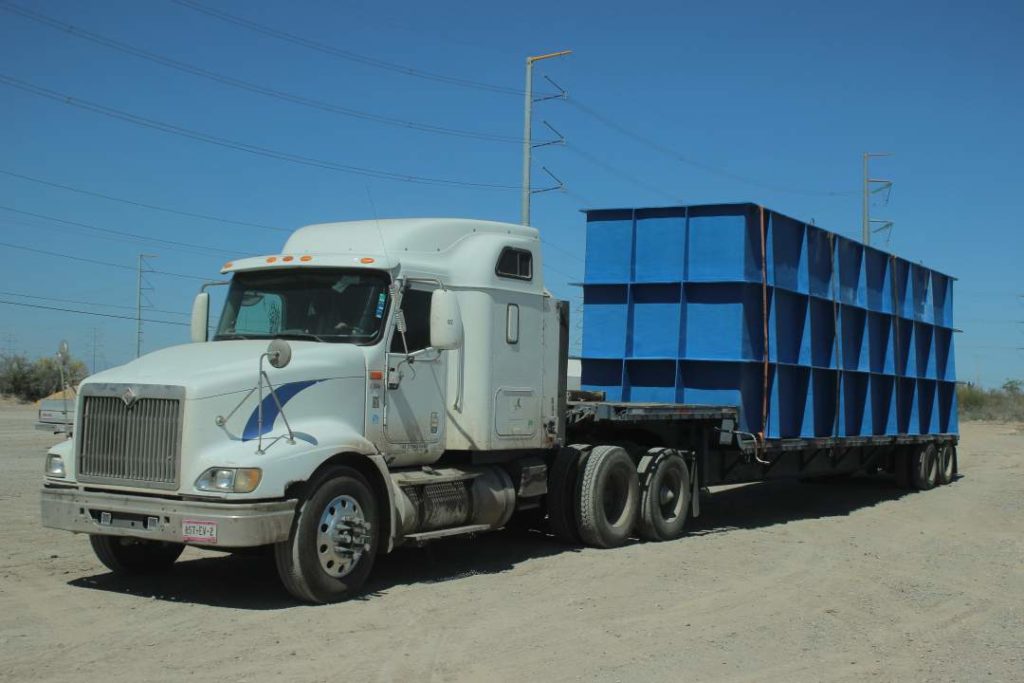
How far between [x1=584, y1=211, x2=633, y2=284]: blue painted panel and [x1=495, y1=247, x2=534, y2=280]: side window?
3.58 meters

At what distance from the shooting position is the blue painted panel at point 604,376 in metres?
14.4

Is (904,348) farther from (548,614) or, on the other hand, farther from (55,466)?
(55,466)

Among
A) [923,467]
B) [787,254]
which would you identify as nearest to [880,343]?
[923,467]

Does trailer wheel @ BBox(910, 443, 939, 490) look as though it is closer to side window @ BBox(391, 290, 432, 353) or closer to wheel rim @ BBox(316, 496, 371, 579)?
side window @ BBox(391, 290, 432, 353)

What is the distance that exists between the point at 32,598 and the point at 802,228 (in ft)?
35.3

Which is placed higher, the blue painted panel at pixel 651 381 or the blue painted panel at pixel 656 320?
the blue painted panel at pixel 656 320

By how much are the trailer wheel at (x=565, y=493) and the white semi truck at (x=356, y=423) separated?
0.02m

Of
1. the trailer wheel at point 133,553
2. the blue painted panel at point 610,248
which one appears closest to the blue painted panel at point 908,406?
the blue painted panel at point 610,248

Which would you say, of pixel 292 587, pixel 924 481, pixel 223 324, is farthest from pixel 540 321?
pixel 924 481

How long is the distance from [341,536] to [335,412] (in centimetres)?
103

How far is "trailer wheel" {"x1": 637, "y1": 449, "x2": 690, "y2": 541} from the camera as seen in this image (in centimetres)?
1212

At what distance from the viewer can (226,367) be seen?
8.05 meters

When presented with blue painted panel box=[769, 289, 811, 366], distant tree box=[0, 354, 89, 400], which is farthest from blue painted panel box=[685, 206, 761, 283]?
distant tree box=[0, 354, 89, 400]

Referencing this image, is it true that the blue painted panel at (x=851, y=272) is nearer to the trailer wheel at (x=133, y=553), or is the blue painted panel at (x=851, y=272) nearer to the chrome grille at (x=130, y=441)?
the trailer wheel at (x=133, y=553)
